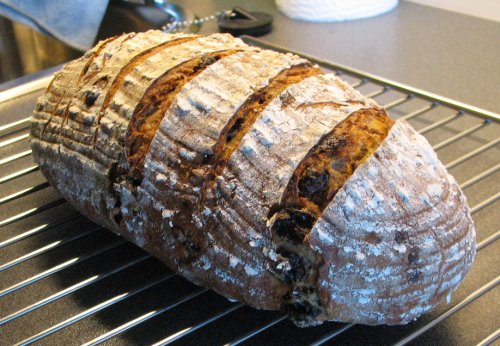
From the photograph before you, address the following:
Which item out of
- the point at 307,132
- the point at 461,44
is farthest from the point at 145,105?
the point at 461,44

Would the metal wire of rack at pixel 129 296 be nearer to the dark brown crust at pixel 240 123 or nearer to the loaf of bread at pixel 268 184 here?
the loaf of bread at pixel 268 184

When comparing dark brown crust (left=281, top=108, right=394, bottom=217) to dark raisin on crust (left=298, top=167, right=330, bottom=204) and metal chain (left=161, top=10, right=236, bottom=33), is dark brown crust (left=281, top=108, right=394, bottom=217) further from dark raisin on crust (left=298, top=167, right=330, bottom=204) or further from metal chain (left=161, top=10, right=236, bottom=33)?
metal chain (left=161, top=10, right=236, bottom=33)

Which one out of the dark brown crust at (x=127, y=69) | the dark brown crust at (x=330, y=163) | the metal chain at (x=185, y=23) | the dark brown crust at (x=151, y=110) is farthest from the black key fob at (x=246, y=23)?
the dark brown crust at (x=330, y=163)

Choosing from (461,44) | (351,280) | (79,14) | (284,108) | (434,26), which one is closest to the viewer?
(351,280)

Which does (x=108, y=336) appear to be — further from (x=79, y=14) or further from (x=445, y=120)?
(x=79, y=14)

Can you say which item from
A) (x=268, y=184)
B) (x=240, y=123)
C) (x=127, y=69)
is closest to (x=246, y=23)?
(x=127, y=69)

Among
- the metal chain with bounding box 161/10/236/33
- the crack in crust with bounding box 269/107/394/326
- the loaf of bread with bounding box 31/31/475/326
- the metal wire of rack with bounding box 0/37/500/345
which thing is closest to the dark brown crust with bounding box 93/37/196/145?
the loaf of bread with bounding box 31/31/475/326
